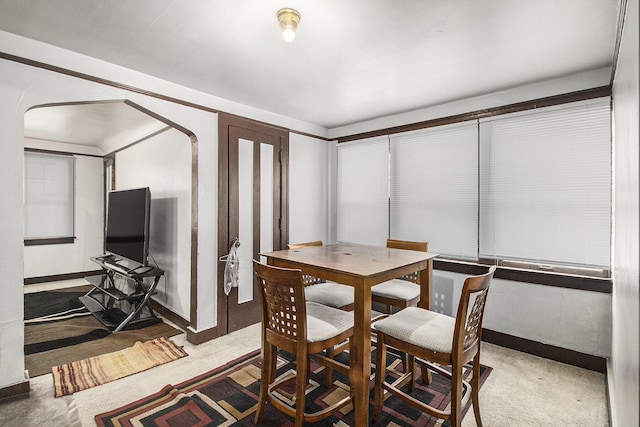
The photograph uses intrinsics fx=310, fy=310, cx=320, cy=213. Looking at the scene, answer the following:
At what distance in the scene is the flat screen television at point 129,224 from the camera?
3.77m

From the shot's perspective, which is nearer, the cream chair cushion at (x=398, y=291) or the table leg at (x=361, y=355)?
the table leg at (x=361, y=355)

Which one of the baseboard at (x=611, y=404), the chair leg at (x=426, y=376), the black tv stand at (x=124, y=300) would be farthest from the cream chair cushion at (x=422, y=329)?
the black tv stand at (x=124, y=300)

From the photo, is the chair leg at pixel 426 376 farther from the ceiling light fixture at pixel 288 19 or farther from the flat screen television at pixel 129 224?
the flat screen television at pixel 129 224

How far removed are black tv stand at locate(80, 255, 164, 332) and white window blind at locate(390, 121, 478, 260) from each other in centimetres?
313

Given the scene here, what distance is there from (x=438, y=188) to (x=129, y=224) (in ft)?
13.0

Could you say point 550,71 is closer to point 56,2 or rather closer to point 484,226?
point 484,226

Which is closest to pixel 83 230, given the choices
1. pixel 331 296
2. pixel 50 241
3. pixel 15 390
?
pixel 50 241

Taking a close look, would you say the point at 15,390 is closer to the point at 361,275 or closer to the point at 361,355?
the point at 361,355

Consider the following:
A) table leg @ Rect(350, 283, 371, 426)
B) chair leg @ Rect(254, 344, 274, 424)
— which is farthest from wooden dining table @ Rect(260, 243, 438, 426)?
chair leg @ Rect(254, 344, 274, 424)

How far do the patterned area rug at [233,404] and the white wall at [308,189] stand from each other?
2044 millimetres

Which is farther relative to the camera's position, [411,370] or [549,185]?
[549,185]

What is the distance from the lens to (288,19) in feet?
5.98

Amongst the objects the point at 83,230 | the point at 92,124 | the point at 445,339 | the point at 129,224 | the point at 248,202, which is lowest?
the point at 445,339

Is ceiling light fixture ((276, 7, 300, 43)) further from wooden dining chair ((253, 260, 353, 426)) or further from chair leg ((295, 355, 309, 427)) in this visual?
chair leg ((295, 355, 309, 427))
